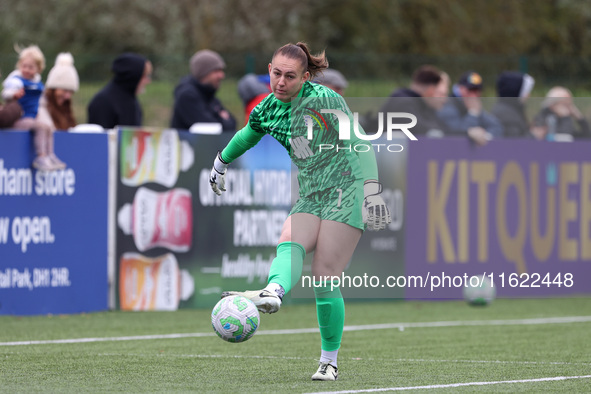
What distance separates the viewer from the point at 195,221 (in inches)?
474

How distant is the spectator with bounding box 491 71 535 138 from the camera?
14.5 m

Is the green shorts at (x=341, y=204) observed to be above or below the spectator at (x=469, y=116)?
below

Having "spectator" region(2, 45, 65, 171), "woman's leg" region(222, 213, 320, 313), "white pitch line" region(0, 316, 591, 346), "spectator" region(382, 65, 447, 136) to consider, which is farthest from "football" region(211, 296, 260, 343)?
"spectator" region(382, 65, 447, 136)

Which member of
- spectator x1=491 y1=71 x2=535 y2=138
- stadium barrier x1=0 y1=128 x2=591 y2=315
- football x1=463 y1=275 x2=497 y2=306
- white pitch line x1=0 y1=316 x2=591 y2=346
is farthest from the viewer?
spectator x1=491 y1=71 x2=535 y2=138

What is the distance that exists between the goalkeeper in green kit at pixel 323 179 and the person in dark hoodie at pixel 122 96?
17.3ft

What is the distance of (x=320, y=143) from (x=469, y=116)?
735 centimetres

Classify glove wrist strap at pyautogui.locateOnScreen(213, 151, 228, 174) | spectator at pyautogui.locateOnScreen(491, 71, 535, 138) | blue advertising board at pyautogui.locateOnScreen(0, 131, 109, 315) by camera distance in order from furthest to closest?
1. spectator at pyautogui.locateOnScreen(491, 71, 535, 138)
2. blue advertising board at pyautogui.locateOnScreen(0, 131, 109, 315)
3. glove wrist strap at pyautogui.locateOnScreen(213, 151, 228, 174)

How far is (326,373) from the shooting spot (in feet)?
23.1

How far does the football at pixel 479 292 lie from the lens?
1288cm

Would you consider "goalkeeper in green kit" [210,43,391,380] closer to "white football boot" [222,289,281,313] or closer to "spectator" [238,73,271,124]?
"white football boot" [222,289,281,313]

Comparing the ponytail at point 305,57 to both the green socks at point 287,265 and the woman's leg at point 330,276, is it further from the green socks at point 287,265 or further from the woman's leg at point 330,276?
the green socks at point 287,265

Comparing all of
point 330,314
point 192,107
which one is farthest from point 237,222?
point 330,314

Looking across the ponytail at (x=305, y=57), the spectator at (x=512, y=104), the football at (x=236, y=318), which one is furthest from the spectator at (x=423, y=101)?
the football at (x=236, y=318)

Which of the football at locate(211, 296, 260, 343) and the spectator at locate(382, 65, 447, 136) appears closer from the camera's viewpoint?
the football at locate(211, 296, 260, 343)
